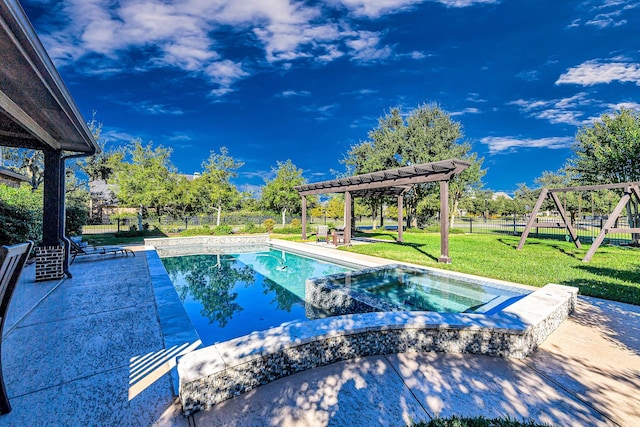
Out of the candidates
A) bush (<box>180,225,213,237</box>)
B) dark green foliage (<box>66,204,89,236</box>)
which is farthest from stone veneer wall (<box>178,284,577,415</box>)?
bush (<box>180,225,213,237</box>)

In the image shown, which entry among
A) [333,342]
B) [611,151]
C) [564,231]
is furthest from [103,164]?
[564,231]

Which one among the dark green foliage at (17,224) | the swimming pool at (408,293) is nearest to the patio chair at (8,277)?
the swimming pool at (408,293)

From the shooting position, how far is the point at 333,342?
2.79 meters

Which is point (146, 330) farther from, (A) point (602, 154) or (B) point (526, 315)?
(A) point (602, 154)

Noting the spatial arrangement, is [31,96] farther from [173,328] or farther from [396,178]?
[396,178]

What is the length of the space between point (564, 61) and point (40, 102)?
43.1m

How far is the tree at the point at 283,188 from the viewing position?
25828 mm

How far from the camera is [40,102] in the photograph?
392cm

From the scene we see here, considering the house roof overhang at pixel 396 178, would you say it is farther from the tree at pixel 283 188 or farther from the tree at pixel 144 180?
the tree at pixel 144 180

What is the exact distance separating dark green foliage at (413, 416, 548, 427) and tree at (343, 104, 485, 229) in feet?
71.8

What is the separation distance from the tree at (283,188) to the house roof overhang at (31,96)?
1964 cm

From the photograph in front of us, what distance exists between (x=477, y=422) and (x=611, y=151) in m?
16.5

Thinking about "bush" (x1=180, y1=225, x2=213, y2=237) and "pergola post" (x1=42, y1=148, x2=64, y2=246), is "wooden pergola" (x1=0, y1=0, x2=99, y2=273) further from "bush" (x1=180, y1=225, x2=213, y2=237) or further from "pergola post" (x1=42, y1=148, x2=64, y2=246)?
"bush" (x1=180, y1=225, x2=213, y2=237)

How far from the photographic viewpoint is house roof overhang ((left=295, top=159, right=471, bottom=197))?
28.1ft
